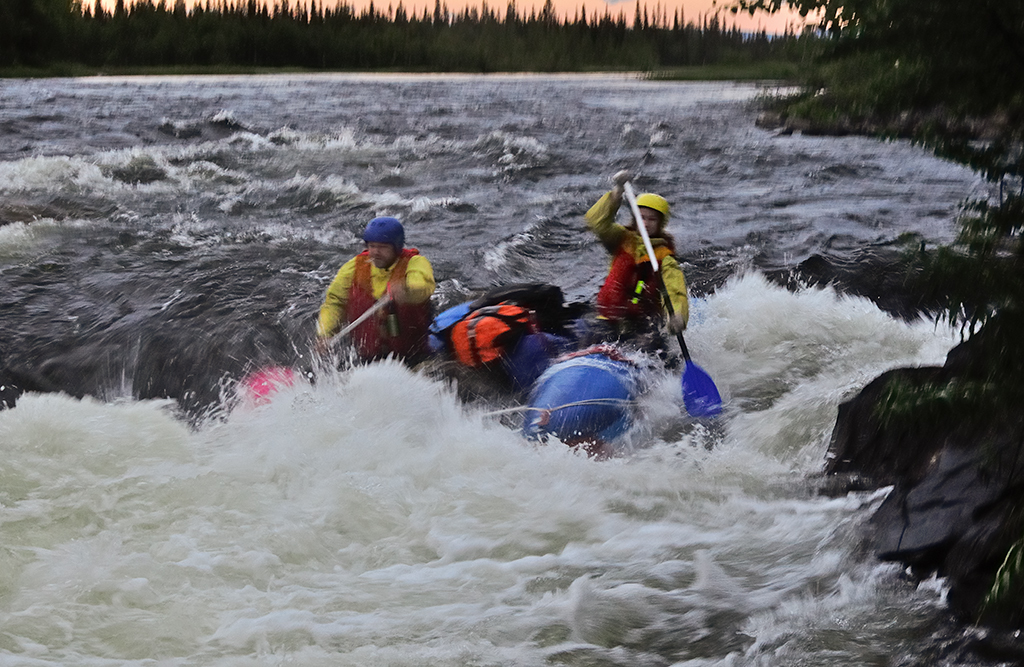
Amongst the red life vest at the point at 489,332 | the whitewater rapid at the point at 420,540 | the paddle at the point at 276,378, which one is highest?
the red life vest at the point at 489,332

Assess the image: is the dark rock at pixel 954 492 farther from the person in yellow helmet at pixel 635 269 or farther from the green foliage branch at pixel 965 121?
the person in yellow helmet at pixel 635 269

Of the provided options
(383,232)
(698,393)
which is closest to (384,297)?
(383,232)

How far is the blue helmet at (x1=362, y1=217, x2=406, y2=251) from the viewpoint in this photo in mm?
5980

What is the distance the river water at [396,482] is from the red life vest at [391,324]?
0.22 m

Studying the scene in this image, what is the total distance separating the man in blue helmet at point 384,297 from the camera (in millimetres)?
5965

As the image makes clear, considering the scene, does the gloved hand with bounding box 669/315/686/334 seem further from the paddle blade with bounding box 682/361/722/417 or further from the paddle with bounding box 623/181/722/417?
the paddle blade with bounding box 682/361/722/417

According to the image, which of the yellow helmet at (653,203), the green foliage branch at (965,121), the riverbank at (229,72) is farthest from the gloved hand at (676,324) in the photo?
the riverbank at (229,72)

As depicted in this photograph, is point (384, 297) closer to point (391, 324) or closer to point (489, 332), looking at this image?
point (391, 324)

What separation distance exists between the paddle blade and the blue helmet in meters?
2.02

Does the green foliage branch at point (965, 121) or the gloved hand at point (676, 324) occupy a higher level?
the green foliage branch at point (965, 121)

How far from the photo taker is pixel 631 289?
20.8 feet

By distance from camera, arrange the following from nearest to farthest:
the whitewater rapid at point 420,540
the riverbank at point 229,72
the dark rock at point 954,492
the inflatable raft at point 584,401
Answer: the dark rock at point 954,492, the whitewater rapid at point 420,540, the inflatable raft at point 584,401, the riverbank at point 229,72

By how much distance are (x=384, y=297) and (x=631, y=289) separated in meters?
1.68

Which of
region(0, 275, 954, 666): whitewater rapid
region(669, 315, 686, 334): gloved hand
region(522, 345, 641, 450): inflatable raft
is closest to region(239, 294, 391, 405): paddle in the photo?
region(0, 275, 954, 666): whitewater rapid
